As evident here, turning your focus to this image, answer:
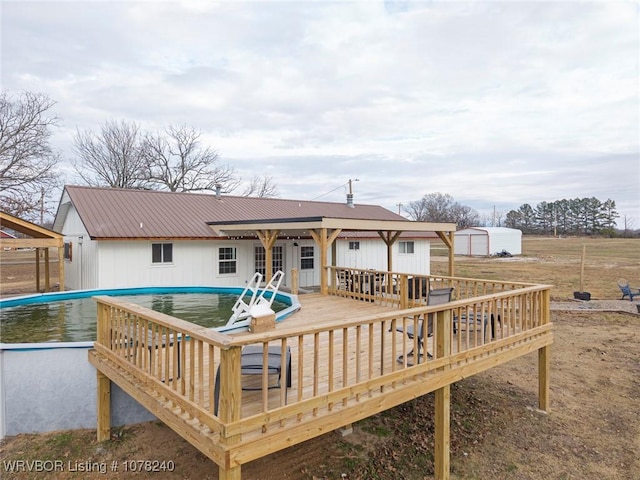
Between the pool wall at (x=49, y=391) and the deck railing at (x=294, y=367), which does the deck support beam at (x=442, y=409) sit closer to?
the deck railing at (x=294, y=367)

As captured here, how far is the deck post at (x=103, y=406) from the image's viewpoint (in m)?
4.55

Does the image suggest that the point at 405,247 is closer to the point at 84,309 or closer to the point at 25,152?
the point at 84,309

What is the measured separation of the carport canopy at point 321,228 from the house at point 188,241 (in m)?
0.04

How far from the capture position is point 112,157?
28.7 metres

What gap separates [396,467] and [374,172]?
43.2 meters

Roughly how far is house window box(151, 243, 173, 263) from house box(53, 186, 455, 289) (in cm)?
3

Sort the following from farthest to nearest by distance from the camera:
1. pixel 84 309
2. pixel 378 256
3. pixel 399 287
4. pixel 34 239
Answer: pixel 378 256
pixel 34 239
pixel 84 309
pixel 399 287

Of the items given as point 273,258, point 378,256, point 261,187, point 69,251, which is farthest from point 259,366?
point 261,187

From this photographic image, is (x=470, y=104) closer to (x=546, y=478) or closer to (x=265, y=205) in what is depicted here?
(x=265, y=205)

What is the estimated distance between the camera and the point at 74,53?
1463cm

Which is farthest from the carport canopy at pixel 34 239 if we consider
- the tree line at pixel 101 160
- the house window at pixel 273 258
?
the tree line at pixel 101 160

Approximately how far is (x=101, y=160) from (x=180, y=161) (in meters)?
5.52

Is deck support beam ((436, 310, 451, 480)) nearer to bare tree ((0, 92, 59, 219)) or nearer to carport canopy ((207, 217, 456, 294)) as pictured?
carport canopy ((207, 217, 456, 294))

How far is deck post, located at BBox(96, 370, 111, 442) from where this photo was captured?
4.55 m
